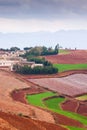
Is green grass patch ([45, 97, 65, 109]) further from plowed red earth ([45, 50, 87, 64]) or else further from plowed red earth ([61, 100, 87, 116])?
plowed red earth ([45, 50, 87, 64])

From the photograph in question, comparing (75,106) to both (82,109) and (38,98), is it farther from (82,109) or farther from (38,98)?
(38,98)

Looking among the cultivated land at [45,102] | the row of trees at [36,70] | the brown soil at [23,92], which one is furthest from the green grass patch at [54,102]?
the row of trees at [36,70]

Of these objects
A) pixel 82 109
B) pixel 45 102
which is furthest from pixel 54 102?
pixel 82 109

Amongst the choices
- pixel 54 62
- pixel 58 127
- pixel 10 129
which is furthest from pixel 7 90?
pixel 54 62

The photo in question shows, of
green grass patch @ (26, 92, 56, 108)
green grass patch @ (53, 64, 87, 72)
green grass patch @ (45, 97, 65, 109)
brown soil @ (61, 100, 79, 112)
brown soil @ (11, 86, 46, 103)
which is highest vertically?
green grass patch @ (53, 64, 87, 72)

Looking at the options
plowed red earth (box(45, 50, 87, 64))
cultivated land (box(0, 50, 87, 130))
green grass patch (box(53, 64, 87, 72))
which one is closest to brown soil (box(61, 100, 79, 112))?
cultivated land (box(0, 50, 87, 130))

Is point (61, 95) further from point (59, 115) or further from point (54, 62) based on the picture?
point (54, 62)

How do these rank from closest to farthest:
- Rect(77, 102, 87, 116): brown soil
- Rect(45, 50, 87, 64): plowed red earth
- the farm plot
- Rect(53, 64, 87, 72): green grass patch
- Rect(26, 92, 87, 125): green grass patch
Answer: Rect(26, 92, 87, 125): green grass patch < Rect(77, 102, 87, 116): brown soil < the farm plot < Rect(53, 64, 87, 72): green grass patch < Rect(45, 50, 87, 64): plowed red earth

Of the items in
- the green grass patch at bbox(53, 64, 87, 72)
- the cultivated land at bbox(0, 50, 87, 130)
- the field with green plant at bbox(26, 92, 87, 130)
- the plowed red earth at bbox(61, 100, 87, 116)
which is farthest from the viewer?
the green grass patch at bbox(53, 64, 87, 72)
